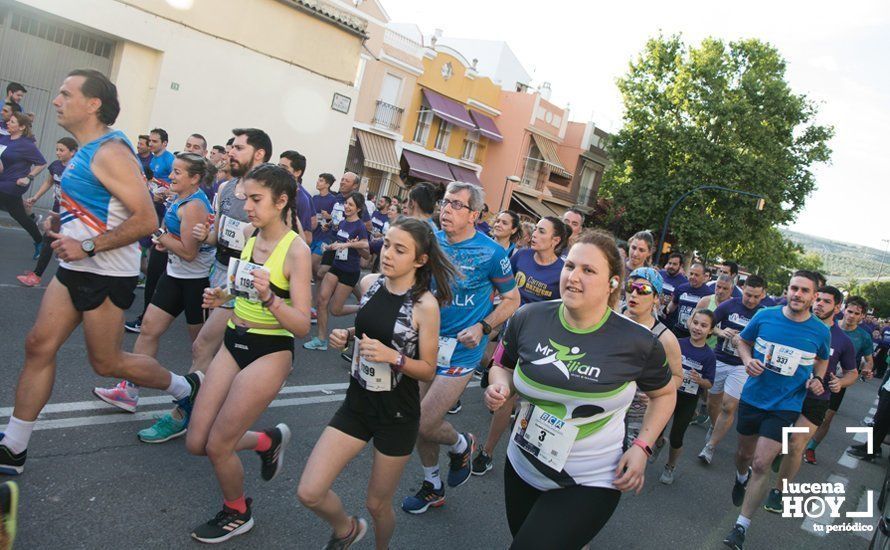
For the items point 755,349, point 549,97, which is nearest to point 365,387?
point 755,349

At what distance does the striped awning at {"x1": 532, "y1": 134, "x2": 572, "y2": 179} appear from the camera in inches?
1509

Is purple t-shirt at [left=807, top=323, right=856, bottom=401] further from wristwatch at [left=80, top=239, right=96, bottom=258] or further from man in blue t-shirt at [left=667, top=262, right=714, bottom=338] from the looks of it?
wristwatch at [left=80, top=239, right=96, bottom=258]

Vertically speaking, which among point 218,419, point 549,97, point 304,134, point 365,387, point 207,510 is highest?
point 549,97

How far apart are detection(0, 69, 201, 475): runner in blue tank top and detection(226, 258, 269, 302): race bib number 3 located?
1.97 feet

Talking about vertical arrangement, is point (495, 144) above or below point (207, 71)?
above

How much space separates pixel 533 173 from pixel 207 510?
37.6m

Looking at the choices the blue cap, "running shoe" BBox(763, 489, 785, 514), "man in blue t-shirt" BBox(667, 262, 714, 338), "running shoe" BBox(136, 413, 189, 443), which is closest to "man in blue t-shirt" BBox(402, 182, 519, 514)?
the blue cap

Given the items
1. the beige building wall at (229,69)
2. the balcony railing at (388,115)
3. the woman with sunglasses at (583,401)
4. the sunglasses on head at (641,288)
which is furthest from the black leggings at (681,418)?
the balcony railing at (388,115)

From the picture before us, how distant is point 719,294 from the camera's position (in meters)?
8.73

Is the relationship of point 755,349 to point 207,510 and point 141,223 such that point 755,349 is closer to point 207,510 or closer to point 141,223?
point 207,510

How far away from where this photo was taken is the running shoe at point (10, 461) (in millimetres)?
3432

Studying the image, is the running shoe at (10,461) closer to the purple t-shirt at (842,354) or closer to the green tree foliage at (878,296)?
the purple t-shirt at (842,354)

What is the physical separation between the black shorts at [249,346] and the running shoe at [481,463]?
245cm

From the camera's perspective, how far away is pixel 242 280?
138 inches
